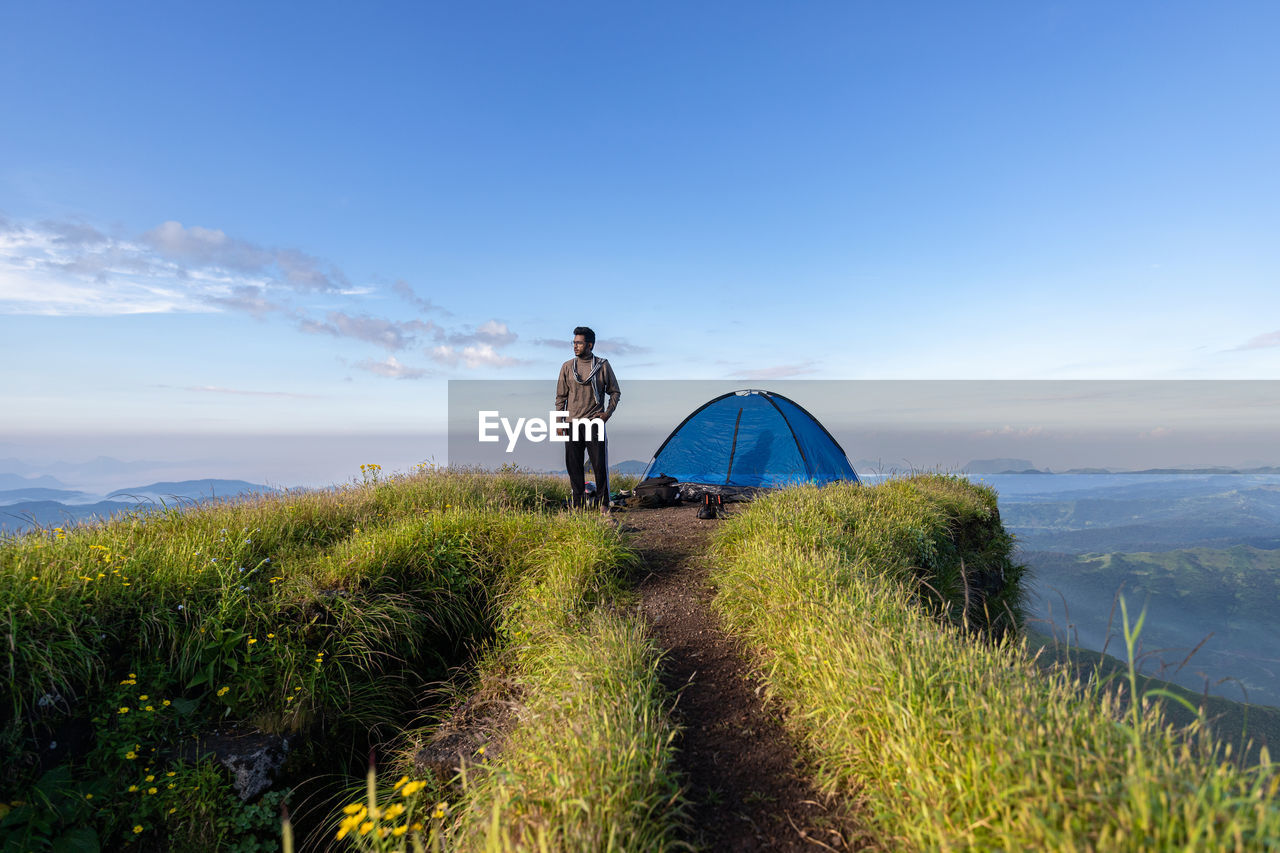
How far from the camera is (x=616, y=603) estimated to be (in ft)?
18.9

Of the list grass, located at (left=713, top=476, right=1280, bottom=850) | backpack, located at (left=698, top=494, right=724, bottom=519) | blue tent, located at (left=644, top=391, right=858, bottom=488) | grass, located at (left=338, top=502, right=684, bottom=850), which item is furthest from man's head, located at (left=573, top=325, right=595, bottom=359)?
grass, located at (left=713, top=476, right=1280, bottom=850)

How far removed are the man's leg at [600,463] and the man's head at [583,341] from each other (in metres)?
1.61

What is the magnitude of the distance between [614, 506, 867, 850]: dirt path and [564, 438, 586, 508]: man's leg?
435cm

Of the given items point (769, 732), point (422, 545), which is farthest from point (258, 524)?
point (769, 732)

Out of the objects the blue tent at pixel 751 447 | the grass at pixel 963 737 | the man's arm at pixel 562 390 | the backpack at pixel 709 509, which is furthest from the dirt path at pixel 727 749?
the blue tent at pixel 751 447

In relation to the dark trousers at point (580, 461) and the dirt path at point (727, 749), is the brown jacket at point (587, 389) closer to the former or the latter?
the dark trousers at point (580, 461)

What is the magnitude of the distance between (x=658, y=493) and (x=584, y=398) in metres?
3.02

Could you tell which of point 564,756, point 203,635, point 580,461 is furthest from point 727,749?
point 580,461

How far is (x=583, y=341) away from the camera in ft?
32.8

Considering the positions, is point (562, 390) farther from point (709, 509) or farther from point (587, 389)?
point (709, 509)

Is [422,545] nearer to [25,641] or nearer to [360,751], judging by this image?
[360,751]

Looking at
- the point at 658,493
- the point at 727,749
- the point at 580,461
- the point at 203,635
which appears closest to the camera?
the point at 727,749

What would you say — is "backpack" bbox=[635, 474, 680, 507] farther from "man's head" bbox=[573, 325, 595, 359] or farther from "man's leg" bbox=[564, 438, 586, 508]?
"man's head" bbox=[573, 325, 595, 359]

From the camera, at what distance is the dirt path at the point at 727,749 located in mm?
2895
